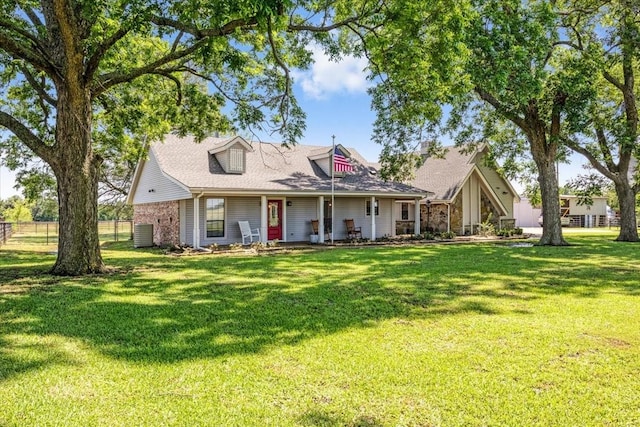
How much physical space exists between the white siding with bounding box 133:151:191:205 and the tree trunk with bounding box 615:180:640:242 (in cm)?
2017

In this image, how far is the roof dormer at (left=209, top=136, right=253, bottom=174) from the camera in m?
18.3

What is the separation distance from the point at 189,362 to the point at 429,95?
8.79 meters

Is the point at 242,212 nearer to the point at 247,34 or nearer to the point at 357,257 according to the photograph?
the point at 357,257

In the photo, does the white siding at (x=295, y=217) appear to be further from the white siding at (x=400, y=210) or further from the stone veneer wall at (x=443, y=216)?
the stone veneer wall at (x=443, y=216)

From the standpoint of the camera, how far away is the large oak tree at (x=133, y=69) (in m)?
8.38

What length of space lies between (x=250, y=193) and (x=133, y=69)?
6724 millimetres

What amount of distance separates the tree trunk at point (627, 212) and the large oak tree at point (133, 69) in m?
17.3

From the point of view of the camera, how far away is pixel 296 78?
1331cm

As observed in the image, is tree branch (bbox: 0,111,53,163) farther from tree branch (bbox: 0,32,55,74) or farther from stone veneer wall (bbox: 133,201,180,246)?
stone veneer wall (bbox: 133,201,180,246)

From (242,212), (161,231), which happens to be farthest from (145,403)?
(161,231)

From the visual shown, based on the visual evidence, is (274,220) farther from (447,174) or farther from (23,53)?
(447,174)

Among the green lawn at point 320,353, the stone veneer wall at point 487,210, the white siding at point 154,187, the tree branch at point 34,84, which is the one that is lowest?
the green lawn at point 320,353

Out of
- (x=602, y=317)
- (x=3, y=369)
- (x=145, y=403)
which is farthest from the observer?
(x=602, y=317)

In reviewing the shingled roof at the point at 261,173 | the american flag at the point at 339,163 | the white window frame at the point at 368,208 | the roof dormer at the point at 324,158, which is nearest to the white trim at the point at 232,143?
the shingled roof at the point at 261,173
